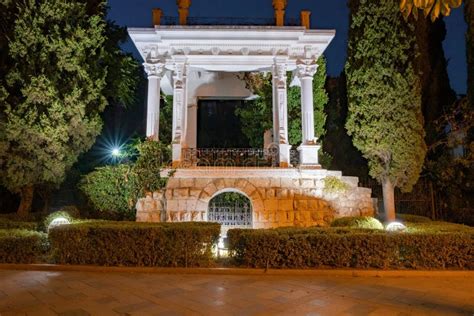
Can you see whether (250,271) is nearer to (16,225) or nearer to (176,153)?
(176,153)

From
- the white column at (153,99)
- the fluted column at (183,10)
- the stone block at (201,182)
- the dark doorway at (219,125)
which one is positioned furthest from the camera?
the dark doorway at (219,125)

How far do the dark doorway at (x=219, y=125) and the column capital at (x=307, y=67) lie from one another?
369 cm

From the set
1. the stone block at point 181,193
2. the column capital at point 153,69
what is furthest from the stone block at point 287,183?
the column capital at point 153,69

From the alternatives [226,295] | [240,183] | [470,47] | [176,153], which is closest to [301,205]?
[240,183]

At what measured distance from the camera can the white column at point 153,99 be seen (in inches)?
463

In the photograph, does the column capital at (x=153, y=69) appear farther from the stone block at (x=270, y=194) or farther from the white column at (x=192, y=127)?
the stone block at (x=270, y=194)

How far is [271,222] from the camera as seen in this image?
34.0 ft

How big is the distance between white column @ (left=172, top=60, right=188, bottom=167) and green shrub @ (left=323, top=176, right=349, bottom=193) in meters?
4.89

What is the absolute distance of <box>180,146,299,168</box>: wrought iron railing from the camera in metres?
11.5

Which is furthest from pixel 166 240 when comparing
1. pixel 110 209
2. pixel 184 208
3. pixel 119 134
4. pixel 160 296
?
pixel 119 134

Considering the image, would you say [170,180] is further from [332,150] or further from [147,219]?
[332,150]

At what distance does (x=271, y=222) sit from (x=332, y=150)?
768 centimetres

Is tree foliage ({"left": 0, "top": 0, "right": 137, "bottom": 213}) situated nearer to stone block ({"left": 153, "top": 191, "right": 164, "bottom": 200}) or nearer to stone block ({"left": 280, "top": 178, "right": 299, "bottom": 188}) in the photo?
stone block ({"left": 153, "top": 191, "right": 164, "bottom": 200})

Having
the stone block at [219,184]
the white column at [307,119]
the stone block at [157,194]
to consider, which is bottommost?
the stone block at [157,194]
